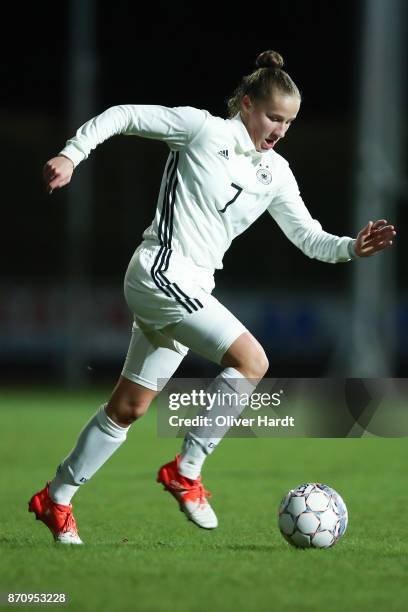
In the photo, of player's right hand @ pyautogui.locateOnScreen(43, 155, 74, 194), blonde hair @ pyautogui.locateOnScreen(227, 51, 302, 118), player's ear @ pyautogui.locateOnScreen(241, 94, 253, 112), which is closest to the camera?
player's right hand @ pyautogui.locateOnScreen(43, 155, 74, 194)

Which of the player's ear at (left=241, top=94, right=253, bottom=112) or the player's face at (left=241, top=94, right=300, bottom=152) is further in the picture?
the player's ear at (left=241, top=94, right=253, bottom=112)

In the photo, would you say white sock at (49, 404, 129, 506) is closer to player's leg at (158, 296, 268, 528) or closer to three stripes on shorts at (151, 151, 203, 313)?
player's leg at (158, 296, 268, 528)

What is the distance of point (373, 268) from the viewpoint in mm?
16062

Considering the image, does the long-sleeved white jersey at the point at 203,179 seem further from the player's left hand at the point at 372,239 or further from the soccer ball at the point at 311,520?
the soccer ball at the point at 311,520

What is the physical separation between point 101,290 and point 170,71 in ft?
29.0

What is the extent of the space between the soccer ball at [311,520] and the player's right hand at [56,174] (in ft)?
5.87

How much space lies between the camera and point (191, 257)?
557cm

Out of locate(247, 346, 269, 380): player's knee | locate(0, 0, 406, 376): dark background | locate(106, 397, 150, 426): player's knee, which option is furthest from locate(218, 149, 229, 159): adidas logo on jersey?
locate(0, 0, 406, 376): dark background

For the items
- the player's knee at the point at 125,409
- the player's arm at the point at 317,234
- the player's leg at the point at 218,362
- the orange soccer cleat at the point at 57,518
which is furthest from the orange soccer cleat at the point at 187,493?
the player's arm at the point at 317,234

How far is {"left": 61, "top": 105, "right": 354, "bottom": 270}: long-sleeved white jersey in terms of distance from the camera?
5.55 meters

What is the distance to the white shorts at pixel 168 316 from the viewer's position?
539cm

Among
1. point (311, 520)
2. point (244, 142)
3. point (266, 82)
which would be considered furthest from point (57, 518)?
point (266, 82)

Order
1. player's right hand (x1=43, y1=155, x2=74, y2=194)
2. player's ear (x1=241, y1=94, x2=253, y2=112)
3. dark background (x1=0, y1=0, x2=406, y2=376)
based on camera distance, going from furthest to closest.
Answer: dark background (x1=0, y1=0, x2=406, y2=376) < player's ear (x1=241, y1=94, x2=253, y2=112) < player's right hand (x1=43, y1=155, x2=74, y2=194)

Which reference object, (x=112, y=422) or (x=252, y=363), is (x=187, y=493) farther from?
(x=252, y=363)
